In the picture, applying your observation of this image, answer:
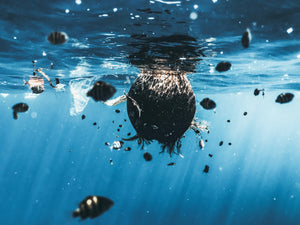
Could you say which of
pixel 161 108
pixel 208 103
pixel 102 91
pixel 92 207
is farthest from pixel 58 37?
pixel 208 103

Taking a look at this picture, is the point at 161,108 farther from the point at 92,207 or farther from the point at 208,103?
the point at 92,207

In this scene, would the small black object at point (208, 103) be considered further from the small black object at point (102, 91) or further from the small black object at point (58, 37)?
the small black object at point (58, 37)

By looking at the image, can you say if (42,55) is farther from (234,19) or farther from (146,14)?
(234,19)

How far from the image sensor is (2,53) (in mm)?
12734

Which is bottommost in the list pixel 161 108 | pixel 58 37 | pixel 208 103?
pixel 161 108

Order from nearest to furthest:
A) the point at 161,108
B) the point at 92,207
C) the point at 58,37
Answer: the point at 92,207
the point at 58,37
the point at 161,108

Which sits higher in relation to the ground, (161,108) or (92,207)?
(161,108)

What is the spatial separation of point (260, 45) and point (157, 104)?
7078 mm

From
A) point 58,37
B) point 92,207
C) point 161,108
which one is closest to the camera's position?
point 92,207

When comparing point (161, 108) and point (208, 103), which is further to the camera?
point (208, 103)

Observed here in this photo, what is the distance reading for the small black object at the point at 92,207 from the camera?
360 cm

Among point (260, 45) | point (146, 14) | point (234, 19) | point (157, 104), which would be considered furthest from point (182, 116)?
point (260, 45)

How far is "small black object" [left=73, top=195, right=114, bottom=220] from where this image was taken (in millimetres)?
3602

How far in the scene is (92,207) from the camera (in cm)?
369
